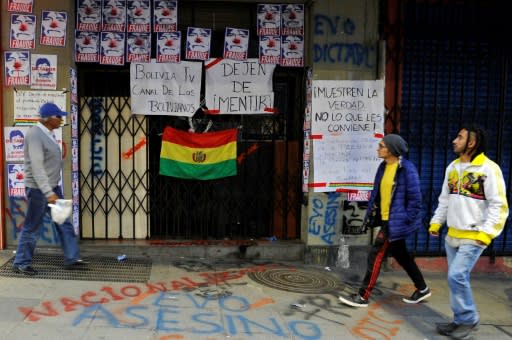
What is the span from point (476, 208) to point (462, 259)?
18.5 inches

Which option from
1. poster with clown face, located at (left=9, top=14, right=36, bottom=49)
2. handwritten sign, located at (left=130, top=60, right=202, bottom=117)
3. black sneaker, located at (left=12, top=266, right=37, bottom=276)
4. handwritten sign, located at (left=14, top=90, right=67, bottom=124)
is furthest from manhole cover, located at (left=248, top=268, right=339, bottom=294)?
poster with clown face, located at (left=9, top=14, right=36, bottom=49)

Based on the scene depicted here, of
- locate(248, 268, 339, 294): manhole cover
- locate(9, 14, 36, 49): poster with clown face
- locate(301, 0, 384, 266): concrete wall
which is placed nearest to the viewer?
locate(248, 268, 339, 294): manhole cover

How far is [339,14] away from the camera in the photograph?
20.3 ft

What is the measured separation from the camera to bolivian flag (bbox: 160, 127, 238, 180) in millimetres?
6426

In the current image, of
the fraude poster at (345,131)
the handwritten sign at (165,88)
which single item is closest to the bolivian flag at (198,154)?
the handwritten sign at (165,88)

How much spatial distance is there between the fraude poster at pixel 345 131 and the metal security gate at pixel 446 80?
334mm

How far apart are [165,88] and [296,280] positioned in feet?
10.2

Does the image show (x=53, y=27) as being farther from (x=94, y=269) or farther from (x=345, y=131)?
(x=345, y=131)

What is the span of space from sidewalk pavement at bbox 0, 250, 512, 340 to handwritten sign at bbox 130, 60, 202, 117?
211 centimetres

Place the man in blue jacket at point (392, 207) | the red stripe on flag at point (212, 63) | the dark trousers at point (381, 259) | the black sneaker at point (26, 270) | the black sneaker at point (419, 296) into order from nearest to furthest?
the man in blue jacket at point (392, 207) → the dark trousers at point (381, 259) → the black sneaker at point (419, 296) → the black sneaker at point (26, 270) → the red stripe on flag at point (212, 63)

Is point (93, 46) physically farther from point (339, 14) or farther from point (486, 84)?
point (486, 84)

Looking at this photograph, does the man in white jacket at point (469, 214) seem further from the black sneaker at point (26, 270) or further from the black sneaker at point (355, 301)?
the black sneaker at point (26, 270)

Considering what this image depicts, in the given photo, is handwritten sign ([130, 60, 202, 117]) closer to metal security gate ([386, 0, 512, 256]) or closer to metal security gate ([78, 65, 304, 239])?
metal security gate ([78, 65, 304, 239])

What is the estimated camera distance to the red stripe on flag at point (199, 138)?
6.43 m
